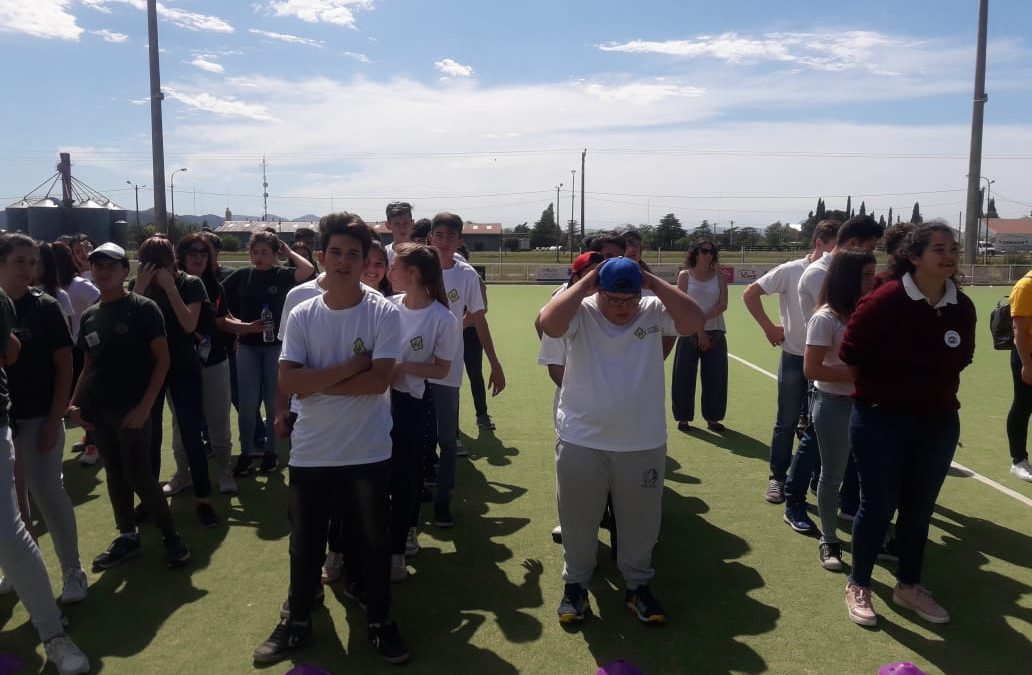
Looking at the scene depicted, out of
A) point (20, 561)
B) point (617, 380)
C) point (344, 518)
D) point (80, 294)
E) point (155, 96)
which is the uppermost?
point (155, 96)

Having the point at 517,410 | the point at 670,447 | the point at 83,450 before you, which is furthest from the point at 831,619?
the point at 83,450

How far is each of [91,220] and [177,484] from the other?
17369 mm

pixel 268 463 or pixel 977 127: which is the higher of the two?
pixel 977 127

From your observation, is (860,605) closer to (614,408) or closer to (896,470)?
(896,470)

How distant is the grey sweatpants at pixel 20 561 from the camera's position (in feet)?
10.1

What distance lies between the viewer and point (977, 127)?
25250 millimetres

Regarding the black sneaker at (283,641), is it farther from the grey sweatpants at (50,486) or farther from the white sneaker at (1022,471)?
the white sneaker at (1022,471)

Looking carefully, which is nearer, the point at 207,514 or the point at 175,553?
the point at 175,553

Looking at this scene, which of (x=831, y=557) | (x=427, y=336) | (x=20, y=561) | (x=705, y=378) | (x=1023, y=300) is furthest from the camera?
(x=705, y=378)

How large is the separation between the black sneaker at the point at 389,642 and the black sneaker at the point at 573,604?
2.59 ft

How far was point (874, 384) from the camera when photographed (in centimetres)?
349

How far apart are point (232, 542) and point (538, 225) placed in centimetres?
7671

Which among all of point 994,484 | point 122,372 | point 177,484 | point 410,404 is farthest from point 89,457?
point 994,484

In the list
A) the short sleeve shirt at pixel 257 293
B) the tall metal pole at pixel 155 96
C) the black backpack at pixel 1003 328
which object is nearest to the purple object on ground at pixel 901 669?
the black backpack at pixel 1003 328
